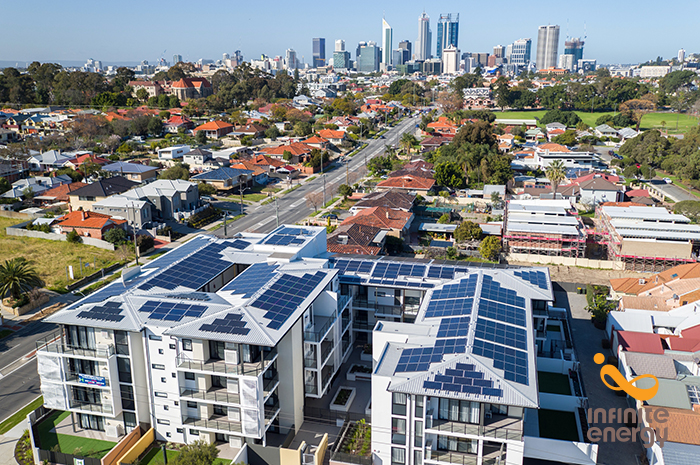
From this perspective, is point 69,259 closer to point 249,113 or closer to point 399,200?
point 399,200

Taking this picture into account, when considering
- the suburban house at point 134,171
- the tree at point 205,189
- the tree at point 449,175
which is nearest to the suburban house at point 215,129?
the suburban house at point 134,171

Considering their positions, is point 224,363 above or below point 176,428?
above

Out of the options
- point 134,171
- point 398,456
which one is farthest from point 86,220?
point 398,456

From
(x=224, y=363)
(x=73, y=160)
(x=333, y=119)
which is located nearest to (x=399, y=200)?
(x=224, y=363)

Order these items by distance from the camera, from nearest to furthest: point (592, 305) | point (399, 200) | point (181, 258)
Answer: point (181, 258), point (592, 305), point (399, 200)

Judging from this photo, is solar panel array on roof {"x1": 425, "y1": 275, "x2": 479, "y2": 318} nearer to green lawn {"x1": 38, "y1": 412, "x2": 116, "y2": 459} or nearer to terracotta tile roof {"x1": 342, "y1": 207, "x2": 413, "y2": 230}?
green lawn {"x1": 38, "y1": 412, "x2": 116, "y2": 459}

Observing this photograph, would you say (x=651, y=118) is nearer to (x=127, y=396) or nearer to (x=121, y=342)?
(x=121, y=342)

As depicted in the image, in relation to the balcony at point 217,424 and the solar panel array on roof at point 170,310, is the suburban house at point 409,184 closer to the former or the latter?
the solar panel array on roof at point 170,310
